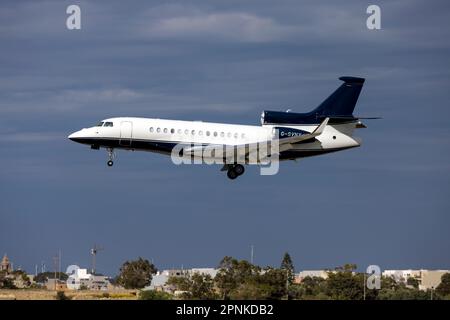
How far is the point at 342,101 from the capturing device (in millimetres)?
92938

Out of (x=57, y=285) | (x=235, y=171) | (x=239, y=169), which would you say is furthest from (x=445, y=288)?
(x=57, y=285)

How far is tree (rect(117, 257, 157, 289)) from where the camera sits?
92550mm

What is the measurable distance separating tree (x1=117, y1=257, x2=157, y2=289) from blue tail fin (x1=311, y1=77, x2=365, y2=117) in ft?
56.9

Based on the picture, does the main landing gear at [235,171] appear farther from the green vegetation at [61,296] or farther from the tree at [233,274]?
the green vegetation at [61,296]

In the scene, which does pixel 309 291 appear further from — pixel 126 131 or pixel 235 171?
pixel 126 131

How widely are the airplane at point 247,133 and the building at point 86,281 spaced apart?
9.31m

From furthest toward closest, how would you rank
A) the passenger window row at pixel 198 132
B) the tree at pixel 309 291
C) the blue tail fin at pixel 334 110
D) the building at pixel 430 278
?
the building at pixel 430 278 < the blue tail fin at pixel 334 110 < the passenger window row at pixel 198 132 < the tree at pixel 309 291

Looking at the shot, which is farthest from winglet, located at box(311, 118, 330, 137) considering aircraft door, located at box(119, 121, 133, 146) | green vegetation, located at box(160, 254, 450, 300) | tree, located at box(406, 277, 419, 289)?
tree, located at box(406, 277, 419, 289)

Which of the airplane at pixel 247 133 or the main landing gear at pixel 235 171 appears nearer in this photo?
the airplane at pixel 247 133

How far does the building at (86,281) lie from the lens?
90.9m

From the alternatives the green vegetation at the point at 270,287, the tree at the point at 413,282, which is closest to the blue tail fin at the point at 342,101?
the green vegetation at the point at 270,287

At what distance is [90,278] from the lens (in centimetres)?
10869
